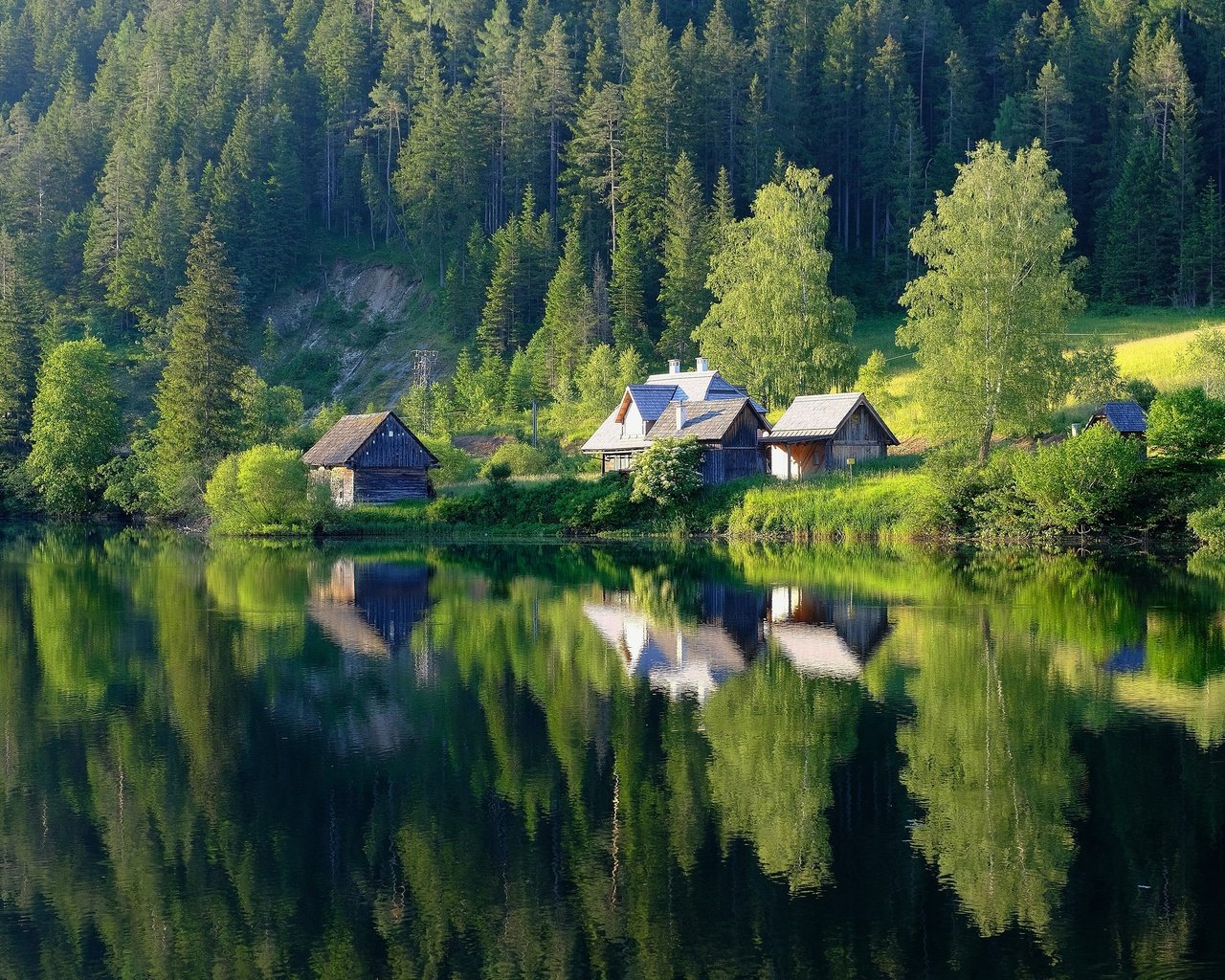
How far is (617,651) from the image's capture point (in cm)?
2714

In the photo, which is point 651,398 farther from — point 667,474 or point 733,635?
point 733,635

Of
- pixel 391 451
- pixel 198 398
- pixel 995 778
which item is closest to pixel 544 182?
pixel 198 398

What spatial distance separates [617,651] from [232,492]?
43.6m

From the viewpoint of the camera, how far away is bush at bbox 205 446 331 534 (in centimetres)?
6450

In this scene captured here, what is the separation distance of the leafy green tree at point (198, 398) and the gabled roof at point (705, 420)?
2478 cm

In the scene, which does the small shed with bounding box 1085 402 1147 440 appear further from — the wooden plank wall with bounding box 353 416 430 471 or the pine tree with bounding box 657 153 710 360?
the wooden plank wall with bounding box 353 416 430 471

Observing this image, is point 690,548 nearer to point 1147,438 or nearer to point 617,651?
point 1147,438

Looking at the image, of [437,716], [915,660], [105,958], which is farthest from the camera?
[915,660]

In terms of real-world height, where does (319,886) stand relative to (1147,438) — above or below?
below

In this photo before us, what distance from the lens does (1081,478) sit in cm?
4959

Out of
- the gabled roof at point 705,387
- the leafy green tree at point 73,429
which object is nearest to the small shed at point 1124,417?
the gabled roof at point 705,387

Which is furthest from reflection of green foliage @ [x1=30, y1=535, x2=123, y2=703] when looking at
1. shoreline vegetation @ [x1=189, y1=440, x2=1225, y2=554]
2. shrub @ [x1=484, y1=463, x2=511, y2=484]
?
shrub @ [x1=484, y1=463, x2=511, y2=484]

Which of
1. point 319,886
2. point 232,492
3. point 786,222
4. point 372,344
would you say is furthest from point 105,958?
point 372,344

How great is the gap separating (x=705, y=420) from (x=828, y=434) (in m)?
5.98
